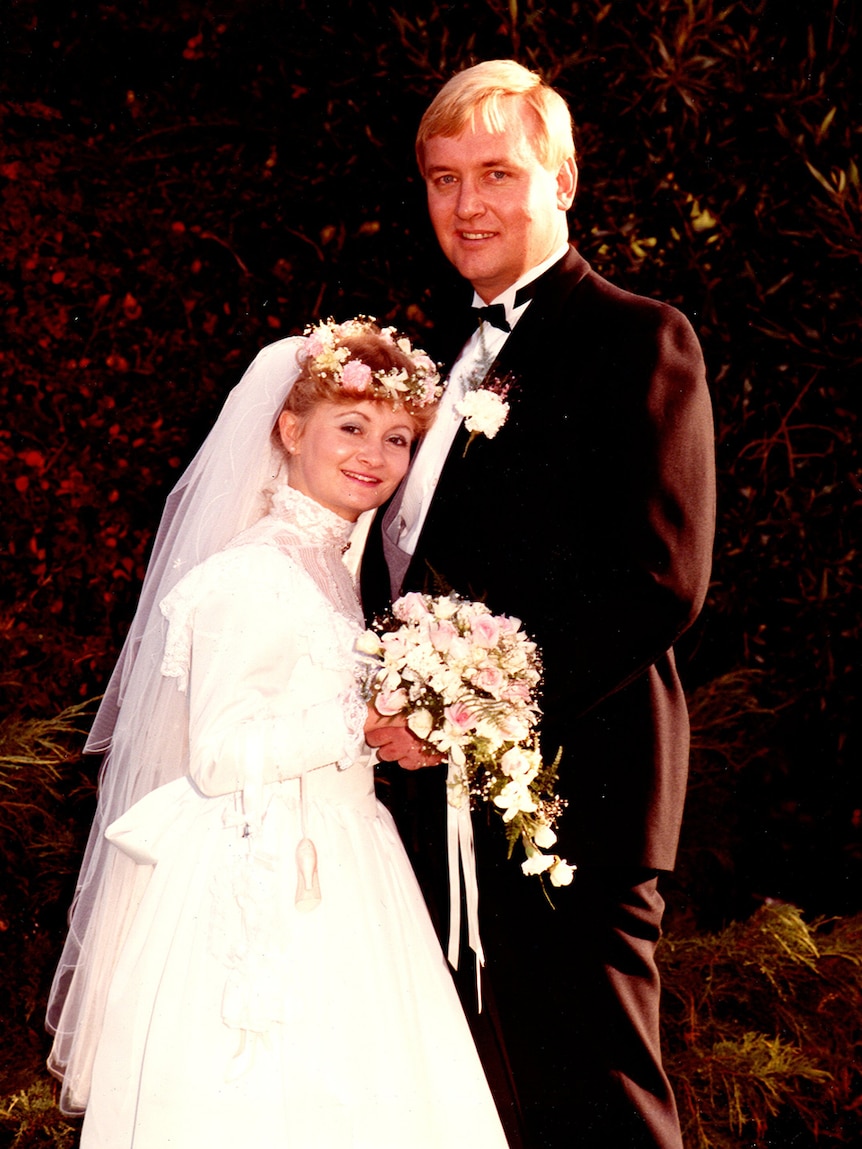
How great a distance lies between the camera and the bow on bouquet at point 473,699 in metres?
2.49

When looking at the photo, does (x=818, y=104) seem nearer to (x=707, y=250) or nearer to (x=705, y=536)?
(x=707, y=250)

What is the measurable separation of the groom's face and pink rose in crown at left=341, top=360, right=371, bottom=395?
1.13 feet

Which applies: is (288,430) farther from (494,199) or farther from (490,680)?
(490,680)

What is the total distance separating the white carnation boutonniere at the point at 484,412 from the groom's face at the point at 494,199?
0.36m

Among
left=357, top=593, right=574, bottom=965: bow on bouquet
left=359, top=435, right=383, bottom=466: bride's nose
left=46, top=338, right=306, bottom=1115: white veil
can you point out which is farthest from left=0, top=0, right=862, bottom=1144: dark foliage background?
left=357, top=593, right=574, bottom=965: bow on bouquet

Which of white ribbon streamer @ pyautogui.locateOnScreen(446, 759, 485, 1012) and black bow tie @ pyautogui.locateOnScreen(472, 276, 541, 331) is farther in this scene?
black bow tie @ pyautogui.locateOnScreen(472, 276, 541, 331)

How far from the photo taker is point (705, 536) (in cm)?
277

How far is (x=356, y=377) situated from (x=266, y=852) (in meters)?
1.04

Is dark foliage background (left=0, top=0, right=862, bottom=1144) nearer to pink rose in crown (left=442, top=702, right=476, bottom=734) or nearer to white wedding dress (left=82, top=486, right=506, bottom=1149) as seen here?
white wedding dress (left=82, top=486, right=506, bottom=1149)

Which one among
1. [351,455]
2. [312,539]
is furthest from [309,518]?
[351,455]

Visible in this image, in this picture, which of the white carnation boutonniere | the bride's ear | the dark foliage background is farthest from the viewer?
the dark foliage background

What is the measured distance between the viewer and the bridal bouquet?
2490 millimetres

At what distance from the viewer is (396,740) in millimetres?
→ 2641

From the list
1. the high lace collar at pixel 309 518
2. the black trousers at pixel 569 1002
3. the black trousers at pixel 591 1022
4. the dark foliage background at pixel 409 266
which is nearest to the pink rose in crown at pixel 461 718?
the black trousers at pixel 569 1002
